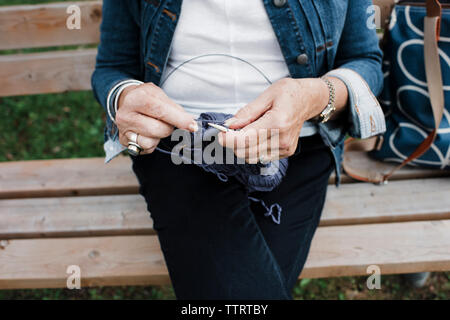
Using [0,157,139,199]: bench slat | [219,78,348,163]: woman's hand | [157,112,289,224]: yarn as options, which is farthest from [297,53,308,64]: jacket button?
[0,157,139,199]: bench slat

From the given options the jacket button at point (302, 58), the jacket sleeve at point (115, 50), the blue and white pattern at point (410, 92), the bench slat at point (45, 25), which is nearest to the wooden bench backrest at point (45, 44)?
the bench slat at point (45, 25)

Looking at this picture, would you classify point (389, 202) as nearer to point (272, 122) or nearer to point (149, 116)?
point (272, 122)

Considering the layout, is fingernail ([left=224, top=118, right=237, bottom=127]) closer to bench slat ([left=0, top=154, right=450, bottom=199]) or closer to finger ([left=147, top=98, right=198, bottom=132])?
finger ([left=147, top=98, right=198, bottom=132])

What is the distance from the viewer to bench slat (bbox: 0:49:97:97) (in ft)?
5.57

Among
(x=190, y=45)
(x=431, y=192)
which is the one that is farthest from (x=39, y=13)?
(x=431, y=192)

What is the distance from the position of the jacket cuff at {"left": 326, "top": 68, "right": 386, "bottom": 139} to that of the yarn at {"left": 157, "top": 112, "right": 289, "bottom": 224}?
252 mm

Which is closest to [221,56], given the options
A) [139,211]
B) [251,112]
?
[251,112]

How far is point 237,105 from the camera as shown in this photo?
1.16 metres

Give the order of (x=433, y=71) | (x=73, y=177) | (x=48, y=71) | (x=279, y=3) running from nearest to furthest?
1. (x=279, y=3)
2. (x=433, y=71)
3. (x=73, y=177)
4. (x=48, y=71)

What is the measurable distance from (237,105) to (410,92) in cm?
66

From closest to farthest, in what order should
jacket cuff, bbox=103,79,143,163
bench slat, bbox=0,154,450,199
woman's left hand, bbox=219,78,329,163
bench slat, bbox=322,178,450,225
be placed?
woman's left hand, bbox=219,78,329,163 → jacket cuff, bbox=103,79,143,163 → bench slat, bbox=322,178,450,225 → bench slat, bbox=0,154,450,199

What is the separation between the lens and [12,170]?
1.68 metres

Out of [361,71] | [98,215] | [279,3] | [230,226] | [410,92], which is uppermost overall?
[279,3]

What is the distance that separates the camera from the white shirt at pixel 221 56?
107cm
